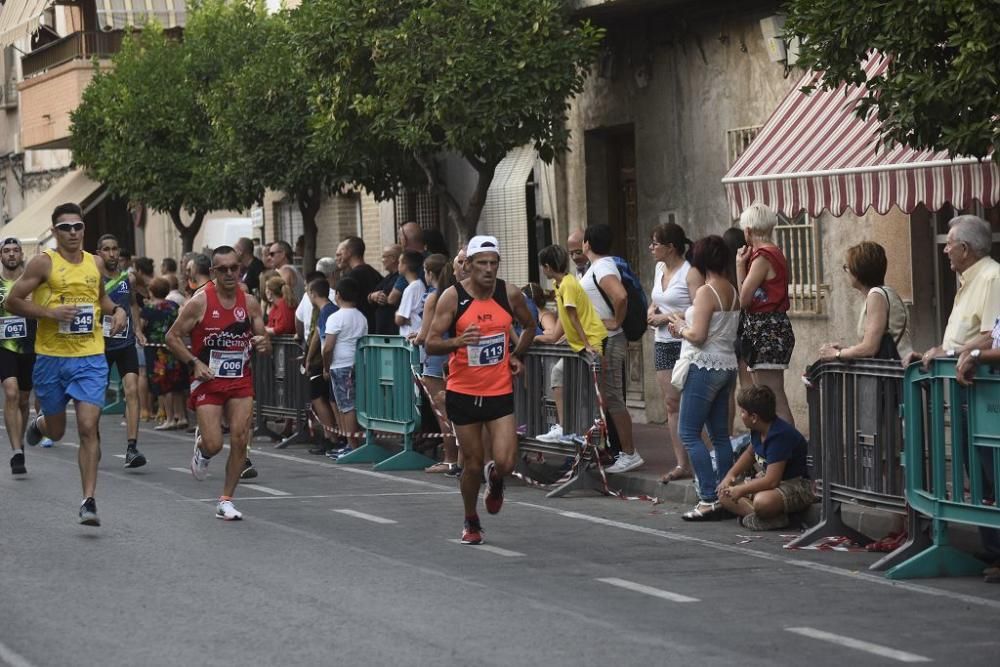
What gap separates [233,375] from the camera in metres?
12.5

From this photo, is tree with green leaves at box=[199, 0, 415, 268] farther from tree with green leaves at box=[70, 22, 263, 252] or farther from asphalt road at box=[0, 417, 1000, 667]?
asphalt road at box=[0, 417, 1000, 667]

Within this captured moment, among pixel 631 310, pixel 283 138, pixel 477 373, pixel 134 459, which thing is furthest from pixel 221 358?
pixel 283 138

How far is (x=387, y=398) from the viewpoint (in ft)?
54.2

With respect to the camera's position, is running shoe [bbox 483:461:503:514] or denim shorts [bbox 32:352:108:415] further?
denim shorts [bbox 32:352:108:415]

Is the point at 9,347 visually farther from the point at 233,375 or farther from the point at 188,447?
the point at 233,375

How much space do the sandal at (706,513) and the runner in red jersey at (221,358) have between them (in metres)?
2.87

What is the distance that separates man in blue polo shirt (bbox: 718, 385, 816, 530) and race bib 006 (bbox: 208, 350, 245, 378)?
324cm

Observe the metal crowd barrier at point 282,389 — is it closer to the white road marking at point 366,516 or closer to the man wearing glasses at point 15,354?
the man wearing glasses at point 15,354

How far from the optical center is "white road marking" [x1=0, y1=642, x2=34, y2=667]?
769 centimetres

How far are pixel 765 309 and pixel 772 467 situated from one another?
1.65m

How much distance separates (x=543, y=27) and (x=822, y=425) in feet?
28.9

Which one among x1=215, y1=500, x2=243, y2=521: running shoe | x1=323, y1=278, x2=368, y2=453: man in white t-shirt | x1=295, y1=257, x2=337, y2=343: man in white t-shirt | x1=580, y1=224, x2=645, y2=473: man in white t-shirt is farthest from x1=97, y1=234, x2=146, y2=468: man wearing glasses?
x1=580, y1=224, x2=645, y2=473: man in white t-shirt

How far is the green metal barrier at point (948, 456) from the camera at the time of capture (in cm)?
927

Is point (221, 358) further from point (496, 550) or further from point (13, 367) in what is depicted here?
point (13, 367)
